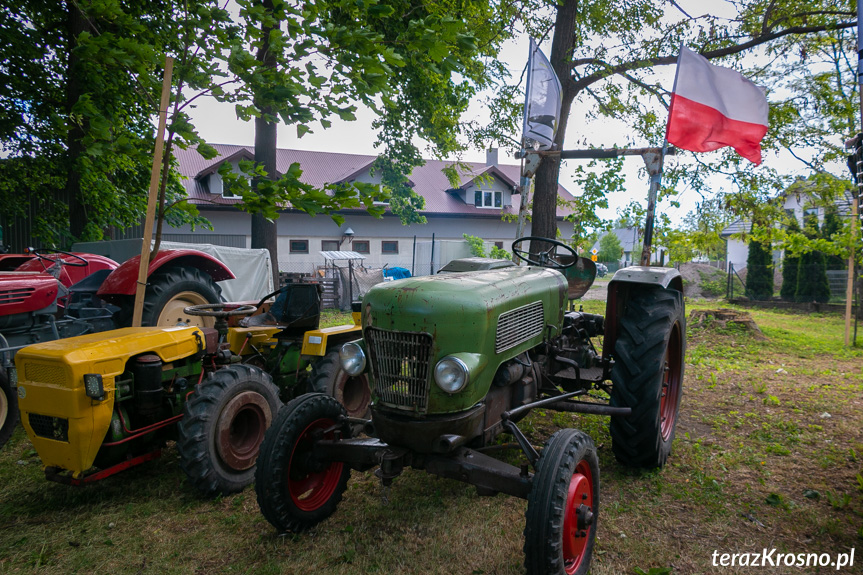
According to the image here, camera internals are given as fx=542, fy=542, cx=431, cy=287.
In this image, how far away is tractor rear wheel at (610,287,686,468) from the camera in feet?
10.6

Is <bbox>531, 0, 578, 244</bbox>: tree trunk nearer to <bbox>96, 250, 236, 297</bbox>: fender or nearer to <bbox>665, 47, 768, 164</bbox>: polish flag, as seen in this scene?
<bbox>665, 47, 768, 164</bbox>: polish flag

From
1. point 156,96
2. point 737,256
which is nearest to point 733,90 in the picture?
point 156,96

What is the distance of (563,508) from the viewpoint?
2160 millimetres

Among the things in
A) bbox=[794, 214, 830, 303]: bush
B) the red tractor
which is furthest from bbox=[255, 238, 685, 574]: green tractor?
bbox=[794, 214, 830, 303]: bush

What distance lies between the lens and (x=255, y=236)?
1098 centimetres

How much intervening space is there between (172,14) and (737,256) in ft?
115

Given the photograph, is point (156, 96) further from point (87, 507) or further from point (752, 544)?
point (752, 544)

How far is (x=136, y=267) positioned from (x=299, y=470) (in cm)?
273

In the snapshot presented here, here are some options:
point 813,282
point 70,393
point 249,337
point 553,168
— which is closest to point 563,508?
point 70,393

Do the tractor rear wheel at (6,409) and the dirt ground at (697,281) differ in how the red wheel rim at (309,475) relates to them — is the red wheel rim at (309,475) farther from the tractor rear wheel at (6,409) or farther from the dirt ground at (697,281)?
the dirt ground at (697,281)

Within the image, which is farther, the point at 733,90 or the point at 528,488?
the point at 733,90

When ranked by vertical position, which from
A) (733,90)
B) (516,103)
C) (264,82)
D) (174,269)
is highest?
(516,103)

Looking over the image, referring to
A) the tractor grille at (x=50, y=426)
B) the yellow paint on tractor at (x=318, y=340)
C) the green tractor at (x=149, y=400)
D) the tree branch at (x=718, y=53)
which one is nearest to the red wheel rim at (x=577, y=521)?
the green tractor at (x=149, y=400)

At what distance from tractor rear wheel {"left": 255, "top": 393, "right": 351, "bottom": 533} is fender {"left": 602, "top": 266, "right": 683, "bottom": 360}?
203cm
